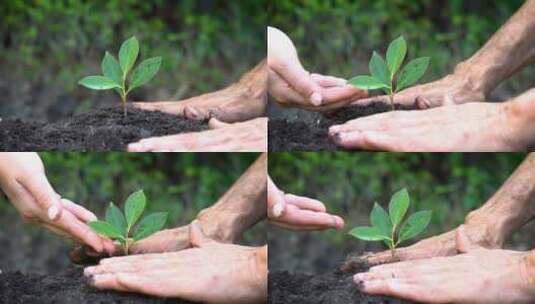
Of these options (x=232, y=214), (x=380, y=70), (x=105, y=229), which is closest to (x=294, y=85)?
(x=380, y=70)

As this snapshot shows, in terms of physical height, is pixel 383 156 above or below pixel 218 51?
below

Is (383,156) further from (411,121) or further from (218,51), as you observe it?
(218,51)

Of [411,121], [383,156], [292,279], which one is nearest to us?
[411,121]

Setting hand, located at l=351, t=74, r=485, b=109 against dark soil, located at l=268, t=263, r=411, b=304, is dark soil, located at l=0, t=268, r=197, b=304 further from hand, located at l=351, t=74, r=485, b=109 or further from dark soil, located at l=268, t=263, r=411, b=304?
hand, located at l=351, t=74, r=485, b=109

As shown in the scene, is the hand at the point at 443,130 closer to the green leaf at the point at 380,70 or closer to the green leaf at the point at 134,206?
the green leaf at the point at 380,70

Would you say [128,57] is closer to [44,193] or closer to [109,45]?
[109,45]

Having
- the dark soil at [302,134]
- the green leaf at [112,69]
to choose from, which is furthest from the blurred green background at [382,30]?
the green leaf at [112,69]

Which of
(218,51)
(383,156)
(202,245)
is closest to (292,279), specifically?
(202,245)
